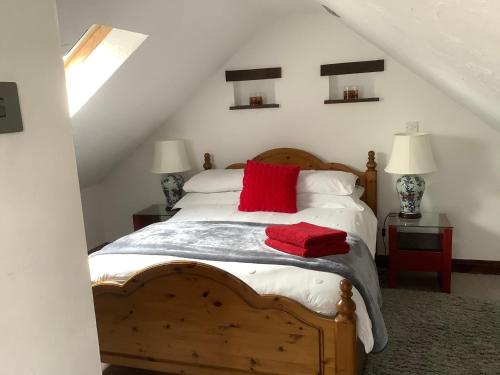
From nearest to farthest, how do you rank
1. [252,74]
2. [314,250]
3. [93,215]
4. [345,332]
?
[345,332], [314,250], [252,74], [93,215]

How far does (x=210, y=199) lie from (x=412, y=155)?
5.15ft

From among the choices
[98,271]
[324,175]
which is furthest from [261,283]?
[324,175]

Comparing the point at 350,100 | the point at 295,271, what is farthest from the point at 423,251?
the point at 295,271

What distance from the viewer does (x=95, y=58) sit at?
2.97 meters

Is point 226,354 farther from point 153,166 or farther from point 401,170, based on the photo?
point 153,166

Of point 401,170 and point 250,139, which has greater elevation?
point 250,139

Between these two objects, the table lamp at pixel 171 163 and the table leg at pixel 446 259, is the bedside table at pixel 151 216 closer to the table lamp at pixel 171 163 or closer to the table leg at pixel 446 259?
the table lamp at pixel 171 163

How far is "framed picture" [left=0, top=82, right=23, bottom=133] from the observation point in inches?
31.4

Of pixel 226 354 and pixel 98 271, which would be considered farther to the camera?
pixel 98 271

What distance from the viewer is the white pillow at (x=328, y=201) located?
3229mm

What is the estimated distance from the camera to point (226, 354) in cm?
207

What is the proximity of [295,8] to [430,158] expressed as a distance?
4.93ft

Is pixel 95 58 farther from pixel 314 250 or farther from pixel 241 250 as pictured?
pixel 314 250

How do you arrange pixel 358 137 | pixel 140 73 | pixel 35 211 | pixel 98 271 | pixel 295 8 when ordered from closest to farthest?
1. pixel 35 211
2. pixel 98 271
3. pixel 140 73
4. pixel 295 8
5. pixel 358 137
